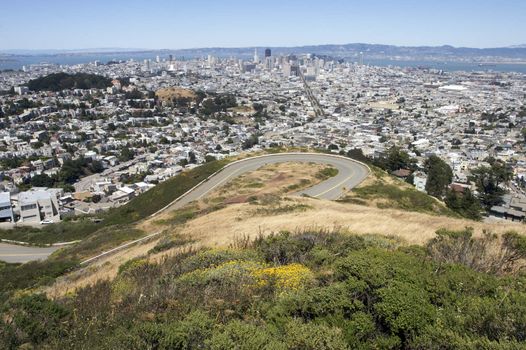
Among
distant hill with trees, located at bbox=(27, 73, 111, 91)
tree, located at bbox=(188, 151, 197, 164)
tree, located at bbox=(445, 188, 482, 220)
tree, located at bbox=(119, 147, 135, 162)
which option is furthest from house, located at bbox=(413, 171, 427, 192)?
distant hill with trees, located at bbox=(27, 73, 111, 91)

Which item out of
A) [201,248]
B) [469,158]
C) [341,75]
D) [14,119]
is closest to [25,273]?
[201,248]

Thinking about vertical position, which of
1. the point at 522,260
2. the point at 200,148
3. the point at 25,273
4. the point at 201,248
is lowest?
the point at 200,148

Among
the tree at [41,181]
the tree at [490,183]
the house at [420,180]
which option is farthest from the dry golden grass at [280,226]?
the tree at [41,181]

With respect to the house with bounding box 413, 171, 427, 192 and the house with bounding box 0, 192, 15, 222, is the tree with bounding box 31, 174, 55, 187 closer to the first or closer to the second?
the house with bounding box 0, 192, 15, 222

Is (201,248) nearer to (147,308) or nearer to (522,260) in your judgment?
(147,308)

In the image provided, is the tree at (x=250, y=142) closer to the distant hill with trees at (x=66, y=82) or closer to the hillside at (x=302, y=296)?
the hillside at (x=302, y=296)

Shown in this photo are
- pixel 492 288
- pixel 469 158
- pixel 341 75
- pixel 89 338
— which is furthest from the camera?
pixel 341 75

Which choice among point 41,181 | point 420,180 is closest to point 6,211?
point 41,181
